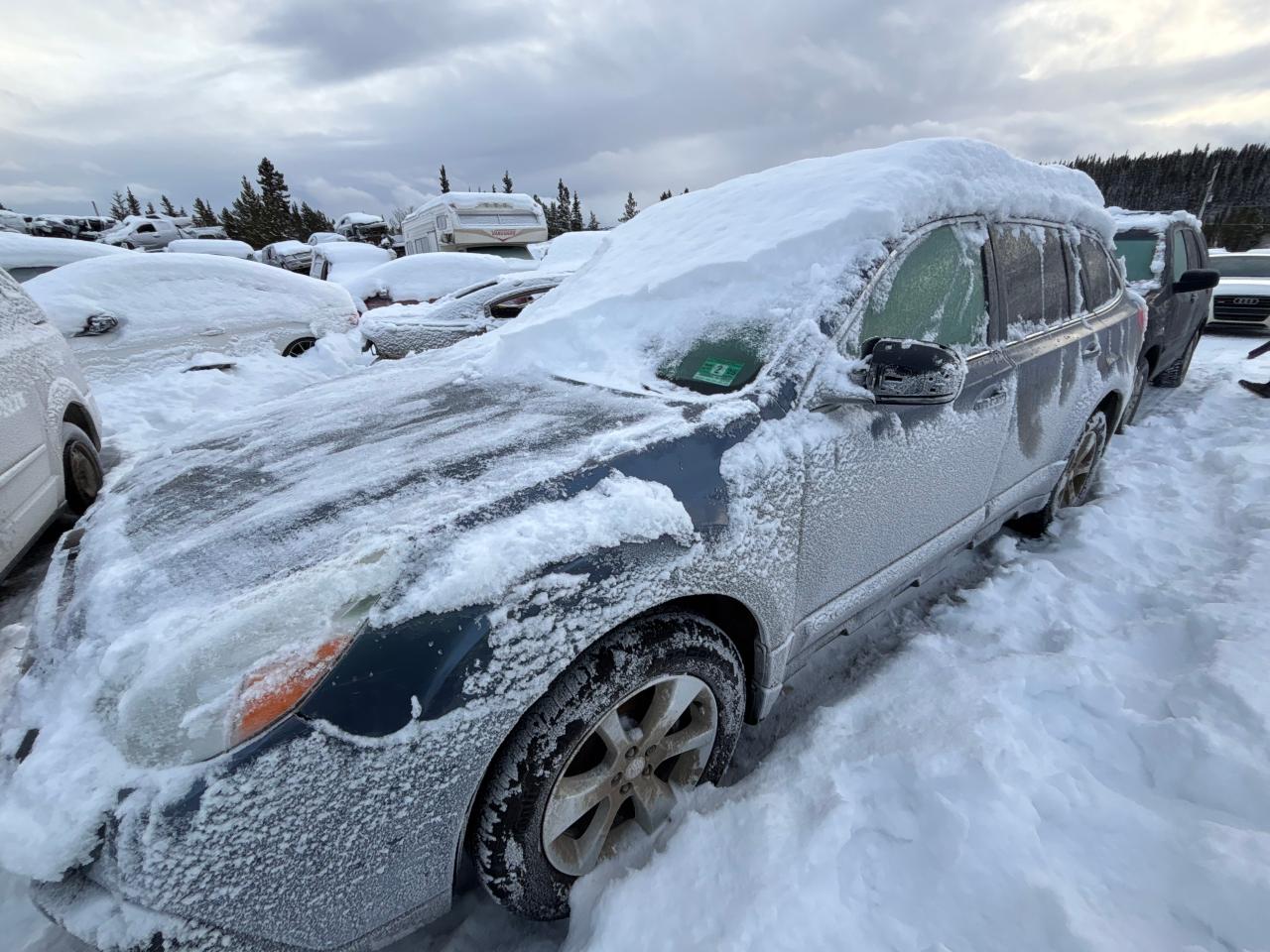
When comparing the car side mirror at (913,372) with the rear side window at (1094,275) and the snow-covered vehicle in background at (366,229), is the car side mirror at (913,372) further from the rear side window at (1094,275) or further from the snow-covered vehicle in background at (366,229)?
the snow-covered vehicle in background at (366,229)

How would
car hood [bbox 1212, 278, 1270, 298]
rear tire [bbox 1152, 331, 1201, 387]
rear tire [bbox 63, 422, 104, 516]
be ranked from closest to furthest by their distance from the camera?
rear tire [bbox 63, 422, 104, 516] < rear tire [bbox 1152, 331, 1201, 387] < car hood [bbox 1212, 278, 1270, 298]

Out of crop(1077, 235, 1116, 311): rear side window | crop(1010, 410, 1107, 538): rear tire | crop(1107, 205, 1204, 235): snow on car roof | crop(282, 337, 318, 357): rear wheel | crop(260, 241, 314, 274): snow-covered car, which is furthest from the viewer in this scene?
crop(260, 241, 314, 274): snow-covered car

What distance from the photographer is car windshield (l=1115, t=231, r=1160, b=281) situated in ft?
17.6

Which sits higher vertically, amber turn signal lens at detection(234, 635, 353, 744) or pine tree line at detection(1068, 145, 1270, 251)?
pine tree line at detection(1068, 145, 1270, 251)

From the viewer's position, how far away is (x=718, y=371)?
76.3 inches

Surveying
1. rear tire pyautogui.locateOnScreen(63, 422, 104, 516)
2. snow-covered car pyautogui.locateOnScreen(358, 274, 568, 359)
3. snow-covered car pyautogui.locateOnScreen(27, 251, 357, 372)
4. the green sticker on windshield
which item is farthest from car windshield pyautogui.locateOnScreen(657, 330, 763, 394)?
snow-covered car pyautogui.locateOnScreen(27, 251, 357, 372)

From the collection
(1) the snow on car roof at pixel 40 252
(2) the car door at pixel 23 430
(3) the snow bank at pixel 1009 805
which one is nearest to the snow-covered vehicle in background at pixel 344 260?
(1) the snow on car roof at pixel 40 252

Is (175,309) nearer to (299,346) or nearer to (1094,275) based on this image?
(299,346)

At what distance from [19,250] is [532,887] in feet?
30.8

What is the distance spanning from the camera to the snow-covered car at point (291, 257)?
21.4 meters

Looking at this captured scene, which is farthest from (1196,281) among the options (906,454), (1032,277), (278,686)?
(278,686)

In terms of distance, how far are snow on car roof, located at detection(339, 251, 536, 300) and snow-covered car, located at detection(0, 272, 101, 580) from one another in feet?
18.9

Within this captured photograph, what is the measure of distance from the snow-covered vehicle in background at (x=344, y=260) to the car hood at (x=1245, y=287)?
48.9 ft

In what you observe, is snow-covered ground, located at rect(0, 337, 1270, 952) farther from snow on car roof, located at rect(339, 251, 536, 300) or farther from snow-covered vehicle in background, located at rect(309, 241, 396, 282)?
snow-covered vehicle in background, located at rect(309, 241, 396, 282)
